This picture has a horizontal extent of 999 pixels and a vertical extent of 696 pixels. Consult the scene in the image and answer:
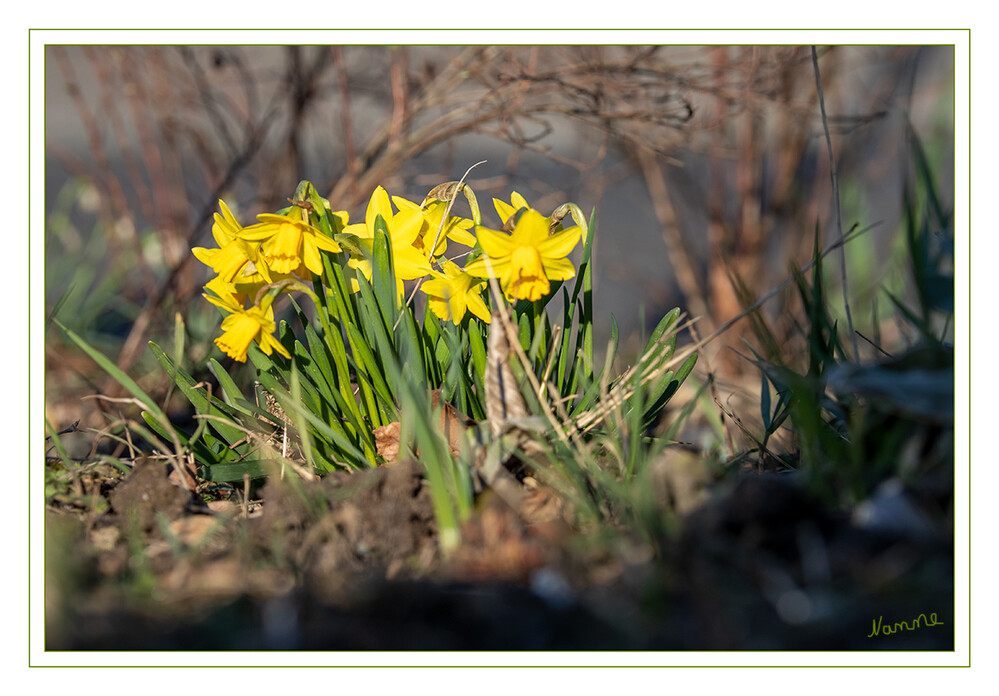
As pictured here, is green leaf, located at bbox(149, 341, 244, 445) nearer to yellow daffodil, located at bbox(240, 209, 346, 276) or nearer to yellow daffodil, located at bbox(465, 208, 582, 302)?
yellow daffodil, located at bbox(240, 209, 346, 276)

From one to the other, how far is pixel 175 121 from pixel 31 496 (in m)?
2.44

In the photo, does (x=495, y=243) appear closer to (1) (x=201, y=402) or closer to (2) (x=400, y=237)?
(2) (x=400, y=237)

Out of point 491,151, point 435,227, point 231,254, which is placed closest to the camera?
point 231,254

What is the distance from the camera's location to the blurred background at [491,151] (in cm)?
254

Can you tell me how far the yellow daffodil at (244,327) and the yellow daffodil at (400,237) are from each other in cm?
20

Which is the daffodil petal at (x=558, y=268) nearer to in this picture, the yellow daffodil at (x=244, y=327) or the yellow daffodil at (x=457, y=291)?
the yellow daffodil at (x=457, y=291)

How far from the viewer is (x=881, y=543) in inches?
42.1

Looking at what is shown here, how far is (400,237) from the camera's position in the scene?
1482mm

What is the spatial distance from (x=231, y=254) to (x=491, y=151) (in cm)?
329

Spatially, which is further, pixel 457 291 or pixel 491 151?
pixel 491 151
